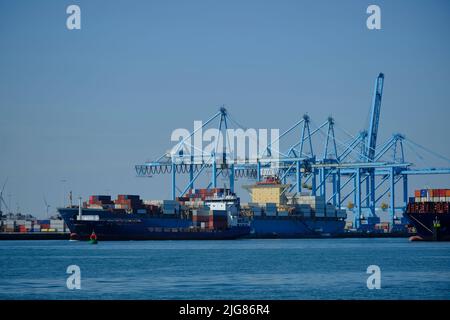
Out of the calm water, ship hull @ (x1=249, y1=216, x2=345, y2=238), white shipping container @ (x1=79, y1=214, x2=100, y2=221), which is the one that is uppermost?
white shipping container @ (x1=79, y1=214, x2=100, y2=221)

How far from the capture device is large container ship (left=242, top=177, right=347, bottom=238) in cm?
13038

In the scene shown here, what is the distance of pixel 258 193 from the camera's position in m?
142

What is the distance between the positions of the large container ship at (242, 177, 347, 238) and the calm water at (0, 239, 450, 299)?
5715 cm

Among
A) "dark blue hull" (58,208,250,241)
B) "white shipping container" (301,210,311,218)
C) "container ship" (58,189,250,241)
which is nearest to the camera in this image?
"dark blue hull" (58,208,250,241)

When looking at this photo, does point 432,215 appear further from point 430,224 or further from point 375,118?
point 375,118

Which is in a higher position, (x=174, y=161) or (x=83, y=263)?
(x=174, y=161)

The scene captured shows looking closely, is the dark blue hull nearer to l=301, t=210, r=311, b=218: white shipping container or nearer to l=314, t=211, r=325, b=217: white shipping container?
l=301, t=210, r=311, b=218: white shipping container

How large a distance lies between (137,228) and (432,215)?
34.0m

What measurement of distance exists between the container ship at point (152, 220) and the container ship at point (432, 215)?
24177mm

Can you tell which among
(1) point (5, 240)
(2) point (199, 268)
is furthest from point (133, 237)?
(2) point (199, 268)

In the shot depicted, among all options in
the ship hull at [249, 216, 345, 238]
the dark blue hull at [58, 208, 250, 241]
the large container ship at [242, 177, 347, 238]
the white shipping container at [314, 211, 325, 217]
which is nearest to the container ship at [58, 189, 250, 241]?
the dark blue hull at [58, 208, 250, 241]

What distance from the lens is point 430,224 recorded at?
4011 inches
